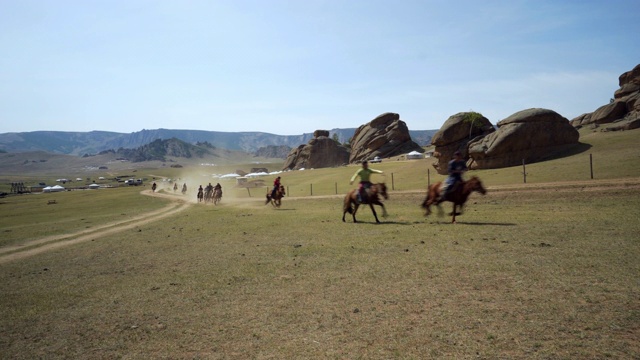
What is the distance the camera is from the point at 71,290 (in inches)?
413

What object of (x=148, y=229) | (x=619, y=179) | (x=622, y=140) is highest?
(x=622, y=140)

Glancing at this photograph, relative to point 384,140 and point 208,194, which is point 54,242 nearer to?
point 208,194

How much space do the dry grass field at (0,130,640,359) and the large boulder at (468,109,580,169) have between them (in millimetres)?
21545

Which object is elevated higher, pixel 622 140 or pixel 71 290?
pixel 622 140

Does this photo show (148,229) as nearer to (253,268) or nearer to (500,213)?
(253,268)

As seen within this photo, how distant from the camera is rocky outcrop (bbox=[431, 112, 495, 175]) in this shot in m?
46.2

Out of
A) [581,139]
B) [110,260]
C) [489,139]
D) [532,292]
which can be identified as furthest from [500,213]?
[581,139]

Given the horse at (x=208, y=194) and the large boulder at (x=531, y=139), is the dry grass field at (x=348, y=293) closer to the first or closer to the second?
the large boulder at (x=531, y=139)

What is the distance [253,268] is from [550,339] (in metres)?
7.83

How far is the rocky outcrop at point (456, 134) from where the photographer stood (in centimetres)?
4619

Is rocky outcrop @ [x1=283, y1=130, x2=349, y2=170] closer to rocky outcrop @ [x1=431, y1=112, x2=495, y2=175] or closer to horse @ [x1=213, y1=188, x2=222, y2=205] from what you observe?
rocky outcrop @ [x1=431, y1=112, x2=495, y2=175]

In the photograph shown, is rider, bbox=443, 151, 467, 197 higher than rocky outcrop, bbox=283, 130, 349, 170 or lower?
lower

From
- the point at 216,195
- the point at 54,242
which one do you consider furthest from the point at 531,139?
the point at 54,242

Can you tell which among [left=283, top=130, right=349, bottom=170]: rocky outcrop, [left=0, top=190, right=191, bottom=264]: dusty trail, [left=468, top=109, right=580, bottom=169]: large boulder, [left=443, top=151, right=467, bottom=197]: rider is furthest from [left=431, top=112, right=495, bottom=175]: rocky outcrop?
[left=283, top=130, right=349, bottom=170]: rocky outcrop
